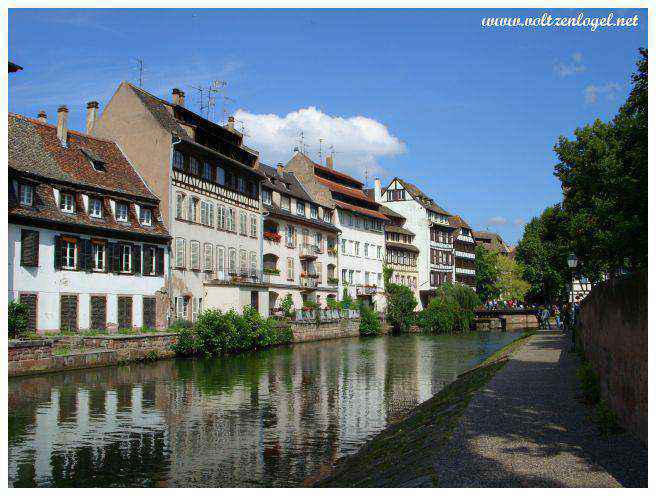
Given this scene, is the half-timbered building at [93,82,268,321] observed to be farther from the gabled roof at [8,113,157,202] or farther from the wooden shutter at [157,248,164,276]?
the gabled roof at [8,113,157,202]

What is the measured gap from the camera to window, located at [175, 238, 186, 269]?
133 ft

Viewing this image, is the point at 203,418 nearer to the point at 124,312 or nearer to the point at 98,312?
the point at 98,312

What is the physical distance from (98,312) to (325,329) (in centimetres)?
2204

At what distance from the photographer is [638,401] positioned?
31.1 feet

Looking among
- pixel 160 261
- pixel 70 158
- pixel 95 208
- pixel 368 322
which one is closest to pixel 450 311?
pixel 368 322

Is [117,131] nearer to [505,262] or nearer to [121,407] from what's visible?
[121,407]

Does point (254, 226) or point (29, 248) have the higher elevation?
point (254, 226)

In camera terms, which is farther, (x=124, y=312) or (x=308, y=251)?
(x=308, y=251)


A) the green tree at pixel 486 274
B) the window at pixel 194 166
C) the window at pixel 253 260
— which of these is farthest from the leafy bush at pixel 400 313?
the green tree at pixel 486 274

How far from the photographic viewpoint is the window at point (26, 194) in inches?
1219

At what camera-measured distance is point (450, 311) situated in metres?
68.7

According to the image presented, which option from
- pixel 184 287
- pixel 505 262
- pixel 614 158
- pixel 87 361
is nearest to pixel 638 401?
pixel 87 361

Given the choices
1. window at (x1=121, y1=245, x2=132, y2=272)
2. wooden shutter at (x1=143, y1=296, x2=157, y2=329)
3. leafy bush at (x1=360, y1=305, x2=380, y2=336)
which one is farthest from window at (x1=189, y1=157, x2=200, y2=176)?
leafy bush at (x1=360, y1=305, x2=380, y2=336)
